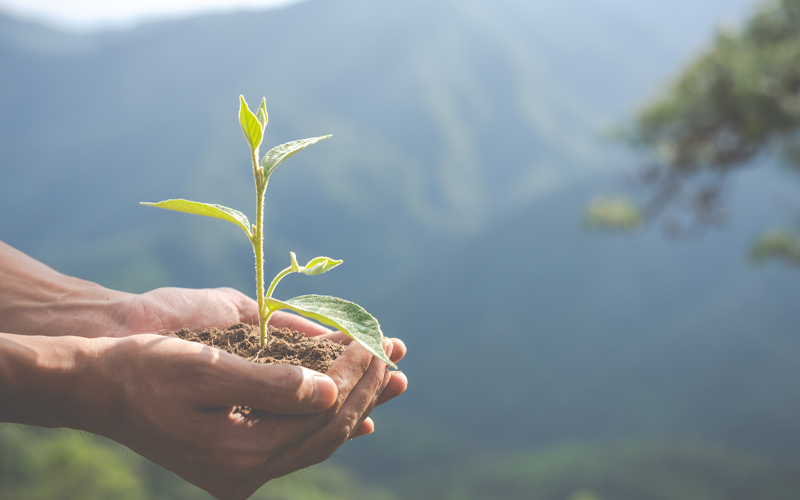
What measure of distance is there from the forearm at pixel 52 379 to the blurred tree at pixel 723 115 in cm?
605

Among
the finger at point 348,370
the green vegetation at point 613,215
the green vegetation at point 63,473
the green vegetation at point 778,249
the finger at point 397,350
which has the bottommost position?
the green vegetation at point 63,473

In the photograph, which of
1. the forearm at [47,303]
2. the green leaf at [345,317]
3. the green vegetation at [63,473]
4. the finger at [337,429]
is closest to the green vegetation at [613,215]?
the finger at [337,429]

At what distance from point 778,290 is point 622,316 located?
2166cm

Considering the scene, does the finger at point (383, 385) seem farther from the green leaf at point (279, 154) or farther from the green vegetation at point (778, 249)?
the green vegetation at point (778, 249)

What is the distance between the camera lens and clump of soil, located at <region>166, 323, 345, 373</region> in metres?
1.85

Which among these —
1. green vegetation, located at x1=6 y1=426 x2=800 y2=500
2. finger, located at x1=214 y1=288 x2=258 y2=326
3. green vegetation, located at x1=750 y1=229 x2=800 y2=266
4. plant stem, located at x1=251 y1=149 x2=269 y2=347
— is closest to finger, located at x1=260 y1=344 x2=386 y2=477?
plant stem, located at x1=251 y1=149 x2=269 y2=347

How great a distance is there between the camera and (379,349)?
1.43 m

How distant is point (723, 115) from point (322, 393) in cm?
637

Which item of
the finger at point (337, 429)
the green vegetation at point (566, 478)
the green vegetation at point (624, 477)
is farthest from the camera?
the green vegetation at point (624, 477)

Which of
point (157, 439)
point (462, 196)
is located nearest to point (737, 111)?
point (157, 439)

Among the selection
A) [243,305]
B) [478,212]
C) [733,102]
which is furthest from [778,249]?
[478,212]

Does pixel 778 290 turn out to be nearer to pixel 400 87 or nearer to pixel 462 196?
pixel 462 196

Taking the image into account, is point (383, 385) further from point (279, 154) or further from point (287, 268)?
point (279, 154)

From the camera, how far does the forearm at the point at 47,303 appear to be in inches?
87.9
